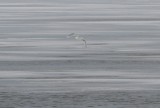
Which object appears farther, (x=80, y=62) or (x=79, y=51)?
(x=79, y=51)

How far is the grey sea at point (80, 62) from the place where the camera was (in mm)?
10594

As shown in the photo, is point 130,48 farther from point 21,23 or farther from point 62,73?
point 21,23

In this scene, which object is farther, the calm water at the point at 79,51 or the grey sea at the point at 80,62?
the calm water at the point at 79,51

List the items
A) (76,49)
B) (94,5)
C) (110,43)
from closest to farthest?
(76,49) < (110,43) < (94,5)

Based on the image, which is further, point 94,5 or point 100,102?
point 94,5

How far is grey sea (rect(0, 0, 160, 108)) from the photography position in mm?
10594

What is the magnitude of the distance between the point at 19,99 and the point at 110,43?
813cm

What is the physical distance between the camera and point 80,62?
48.5 ft

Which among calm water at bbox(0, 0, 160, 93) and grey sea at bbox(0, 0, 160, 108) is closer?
grey sea at bbox(0, 0, 160, 108)

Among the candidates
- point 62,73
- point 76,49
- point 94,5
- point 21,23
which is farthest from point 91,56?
point 94,5

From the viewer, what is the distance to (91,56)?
51.9 ft

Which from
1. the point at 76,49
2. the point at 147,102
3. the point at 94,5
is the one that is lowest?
the point at 147,102

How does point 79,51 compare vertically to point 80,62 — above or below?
above

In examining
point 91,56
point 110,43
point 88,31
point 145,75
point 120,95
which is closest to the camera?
point 120,95
